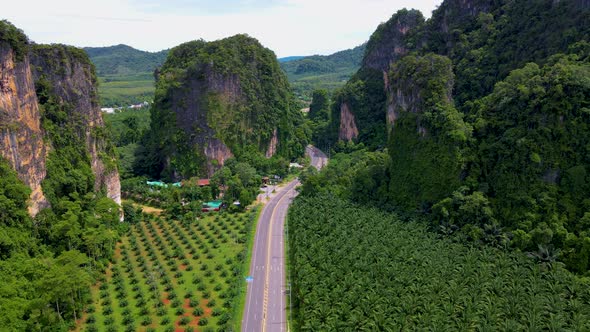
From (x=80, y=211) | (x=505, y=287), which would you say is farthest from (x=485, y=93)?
(x=80, y=211)

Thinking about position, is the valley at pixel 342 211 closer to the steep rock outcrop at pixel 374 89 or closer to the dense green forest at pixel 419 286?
the dense green forest at pixel 419 286

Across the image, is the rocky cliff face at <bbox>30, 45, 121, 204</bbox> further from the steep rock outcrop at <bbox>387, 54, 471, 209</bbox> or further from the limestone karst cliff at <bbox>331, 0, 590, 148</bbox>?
the limestone karst cliff at <bbox>331, 0, 590, 148</bbox>

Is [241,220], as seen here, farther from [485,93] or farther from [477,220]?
[485,93]

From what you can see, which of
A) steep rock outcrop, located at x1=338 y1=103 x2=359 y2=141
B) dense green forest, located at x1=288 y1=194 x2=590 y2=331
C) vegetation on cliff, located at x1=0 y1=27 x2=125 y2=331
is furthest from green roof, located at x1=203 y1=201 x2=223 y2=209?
steep rock outcrop, located at x1=338 y1=103 x2=359 y2=141

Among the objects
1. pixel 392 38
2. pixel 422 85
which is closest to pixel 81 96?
pixel 422 85

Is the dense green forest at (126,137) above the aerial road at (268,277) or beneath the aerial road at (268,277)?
above

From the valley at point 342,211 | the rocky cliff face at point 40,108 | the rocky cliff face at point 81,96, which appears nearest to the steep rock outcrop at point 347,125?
the valley at point 342,211
